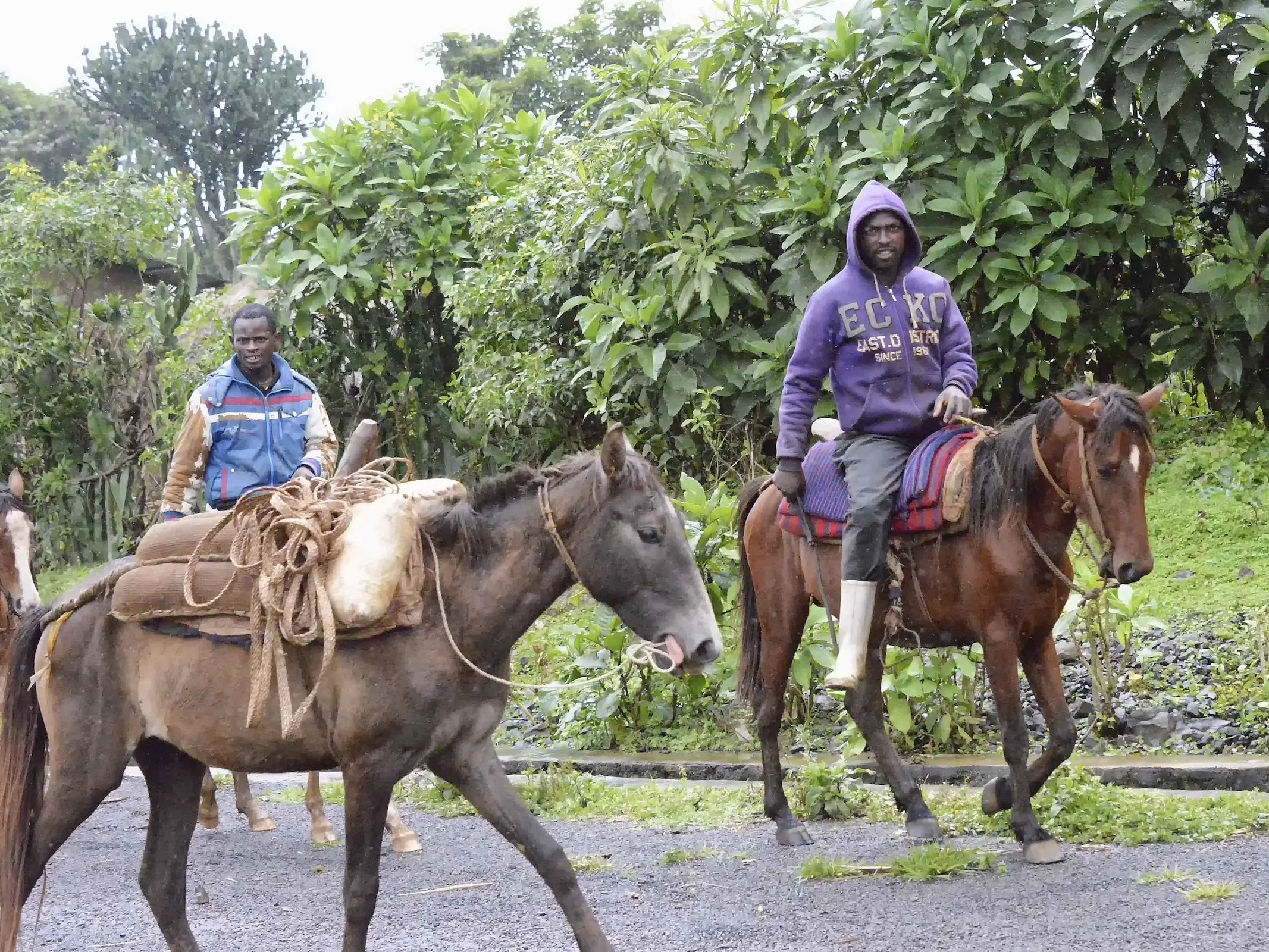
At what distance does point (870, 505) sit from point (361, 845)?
246 cm

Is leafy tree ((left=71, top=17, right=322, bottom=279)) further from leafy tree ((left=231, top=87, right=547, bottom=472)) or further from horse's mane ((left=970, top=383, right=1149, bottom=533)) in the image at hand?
horse's mane ((left=970, top=383, right=1149, bottom=533))

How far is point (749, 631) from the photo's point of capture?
6.79 meters

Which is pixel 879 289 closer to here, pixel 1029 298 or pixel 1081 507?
pixel 1081 507

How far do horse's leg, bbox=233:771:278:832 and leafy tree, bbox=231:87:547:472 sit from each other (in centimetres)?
572

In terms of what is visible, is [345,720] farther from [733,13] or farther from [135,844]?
[733,13]

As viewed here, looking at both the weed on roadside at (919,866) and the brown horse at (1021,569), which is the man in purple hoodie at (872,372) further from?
the weed on roadside at (919,866)

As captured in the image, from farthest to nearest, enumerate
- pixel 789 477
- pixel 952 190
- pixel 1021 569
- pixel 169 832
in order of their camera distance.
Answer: pixel 952 190 < pixel 789 477 < pixel 1021 569 < pixel 169 832

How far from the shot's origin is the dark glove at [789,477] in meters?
5.93

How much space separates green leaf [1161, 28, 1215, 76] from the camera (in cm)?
796

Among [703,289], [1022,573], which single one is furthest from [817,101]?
[1022,573]

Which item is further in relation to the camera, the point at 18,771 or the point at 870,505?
the point at 870,505

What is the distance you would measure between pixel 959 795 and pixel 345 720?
10.9 ft

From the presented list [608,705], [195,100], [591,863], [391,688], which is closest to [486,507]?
[391,688]

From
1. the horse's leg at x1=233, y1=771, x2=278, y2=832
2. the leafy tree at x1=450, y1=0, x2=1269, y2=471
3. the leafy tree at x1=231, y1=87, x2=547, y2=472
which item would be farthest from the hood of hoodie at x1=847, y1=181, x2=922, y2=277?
the leafy tree at x1=231, y1=87, x2=547, y2=472
